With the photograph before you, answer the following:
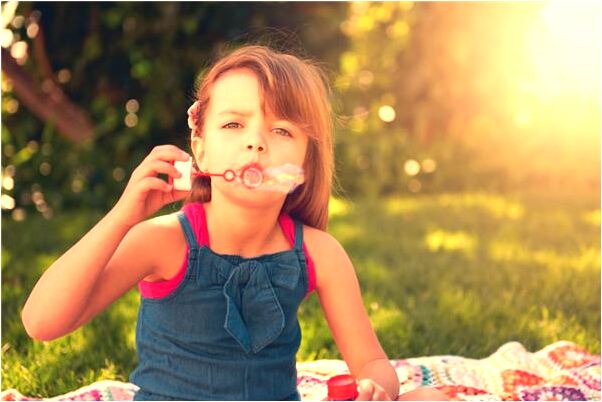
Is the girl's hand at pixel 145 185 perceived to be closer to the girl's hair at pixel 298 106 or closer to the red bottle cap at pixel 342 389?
the girl's hair at pixel 298 106

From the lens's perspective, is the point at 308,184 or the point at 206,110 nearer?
the point at 206,110

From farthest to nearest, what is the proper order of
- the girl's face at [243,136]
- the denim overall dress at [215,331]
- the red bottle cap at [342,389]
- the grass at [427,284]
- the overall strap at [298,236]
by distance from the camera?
the grass at [427,284] → the overall strap at [298,236] → the denim overall dress at [215,331] → the girl's face at [243,136] → the red bottle cap at [342,389]

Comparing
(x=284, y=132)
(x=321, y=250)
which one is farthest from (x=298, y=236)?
(x=284, y=132)

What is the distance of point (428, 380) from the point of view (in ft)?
9.04

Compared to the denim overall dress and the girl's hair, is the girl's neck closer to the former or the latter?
the denim overall dress

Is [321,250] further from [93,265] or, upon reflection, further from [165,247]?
[93,265]

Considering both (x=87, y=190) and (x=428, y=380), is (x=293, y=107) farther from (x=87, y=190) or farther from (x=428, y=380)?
(x=87, y=190)

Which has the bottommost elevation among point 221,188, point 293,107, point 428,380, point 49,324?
point 428,380

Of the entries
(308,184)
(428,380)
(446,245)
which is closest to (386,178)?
(446,245)

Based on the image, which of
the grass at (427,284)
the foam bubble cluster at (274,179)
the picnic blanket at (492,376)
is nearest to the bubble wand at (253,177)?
the foam bubble cluster at (274,179)

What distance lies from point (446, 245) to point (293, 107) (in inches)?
101

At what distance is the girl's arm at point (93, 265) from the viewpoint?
1.90 m

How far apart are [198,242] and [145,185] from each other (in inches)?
10.5

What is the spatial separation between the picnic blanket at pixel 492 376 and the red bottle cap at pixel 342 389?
2.22 feet
